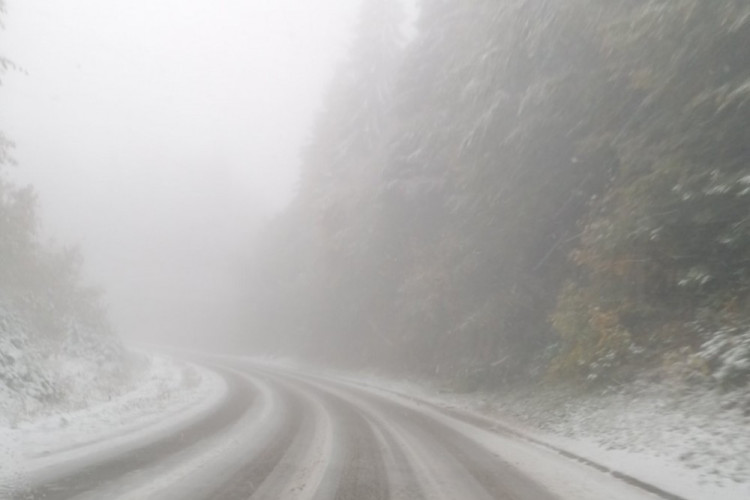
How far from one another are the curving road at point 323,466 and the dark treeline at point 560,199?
9.90ft

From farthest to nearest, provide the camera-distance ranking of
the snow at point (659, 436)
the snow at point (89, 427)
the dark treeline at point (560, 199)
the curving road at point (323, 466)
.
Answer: the dark treeline at point (560, 199)
the snow at point (89, 427)
the snow at point (659, 436)
the curving road at point (323, 466)

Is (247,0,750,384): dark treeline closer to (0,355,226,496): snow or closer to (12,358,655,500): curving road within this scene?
(12,358,655,500): curving road

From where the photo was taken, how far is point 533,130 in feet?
44.7

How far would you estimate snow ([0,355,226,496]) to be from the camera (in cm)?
688

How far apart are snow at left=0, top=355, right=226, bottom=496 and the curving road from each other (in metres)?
0.31

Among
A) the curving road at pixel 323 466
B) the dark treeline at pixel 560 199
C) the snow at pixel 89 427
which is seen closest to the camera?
the curving road at pixel 323 466

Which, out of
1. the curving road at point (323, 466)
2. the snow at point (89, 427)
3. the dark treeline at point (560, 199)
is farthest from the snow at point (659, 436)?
the snow at point (89, 427)

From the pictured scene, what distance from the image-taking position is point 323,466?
7.36 metres

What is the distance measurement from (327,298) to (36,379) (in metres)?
22.2

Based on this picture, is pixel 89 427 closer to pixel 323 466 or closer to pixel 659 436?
pixel 323 466

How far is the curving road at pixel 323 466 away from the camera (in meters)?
5.98

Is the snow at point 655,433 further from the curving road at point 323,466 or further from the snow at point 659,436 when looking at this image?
the curving road at point 323,466

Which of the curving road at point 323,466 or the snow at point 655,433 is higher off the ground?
the snow at point 655,433

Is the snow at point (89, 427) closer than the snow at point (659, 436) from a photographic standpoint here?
No
